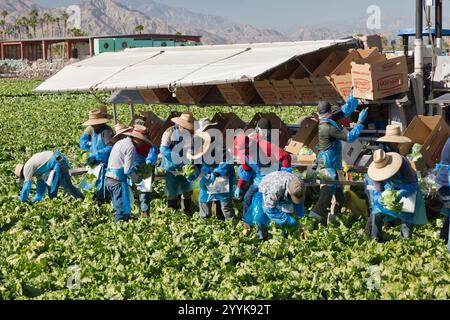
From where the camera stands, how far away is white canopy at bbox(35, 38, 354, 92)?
10719 millimetres

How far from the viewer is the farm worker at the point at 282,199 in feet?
28.9

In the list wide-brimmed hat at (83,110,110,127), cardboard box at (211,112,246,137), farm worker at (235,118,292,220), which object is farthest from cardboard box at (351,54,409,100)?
wide-brimmed hat at (83,110,110,127)

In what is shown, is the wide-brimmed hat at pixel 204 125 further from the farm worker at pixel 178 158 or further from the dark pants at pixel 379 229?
the dark pants at pixel 379 229

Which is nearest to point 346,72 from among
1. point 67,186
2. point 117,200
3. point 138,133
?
point 138,133

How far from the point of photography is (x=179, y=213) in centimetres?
1132

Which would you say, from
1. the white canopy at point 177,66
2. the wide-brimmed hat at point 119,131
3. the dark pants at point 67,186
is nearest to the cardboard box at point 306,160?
the white canopy at point 177,66

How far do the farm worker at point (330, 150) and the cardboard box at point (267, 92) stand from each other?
73.3 inches

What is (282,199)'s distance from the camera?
892 cm

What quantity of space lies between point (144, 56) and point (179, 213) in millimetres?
4504

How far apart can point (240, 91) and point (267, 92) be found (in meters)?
0.83

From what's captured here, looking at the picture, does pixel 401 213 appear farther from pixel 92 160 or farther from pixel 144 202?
pixel 92 160

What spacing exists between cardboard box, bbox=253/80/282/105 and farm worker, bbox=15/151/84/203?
342cm

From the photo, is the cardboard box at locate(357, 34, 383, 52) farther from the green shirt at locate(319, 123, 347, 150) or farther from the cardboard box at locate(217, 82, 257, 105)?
the green shirt at locate(319, 123, 347, 150)

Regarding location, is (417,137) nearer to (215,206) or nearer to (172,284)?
(215,206)
